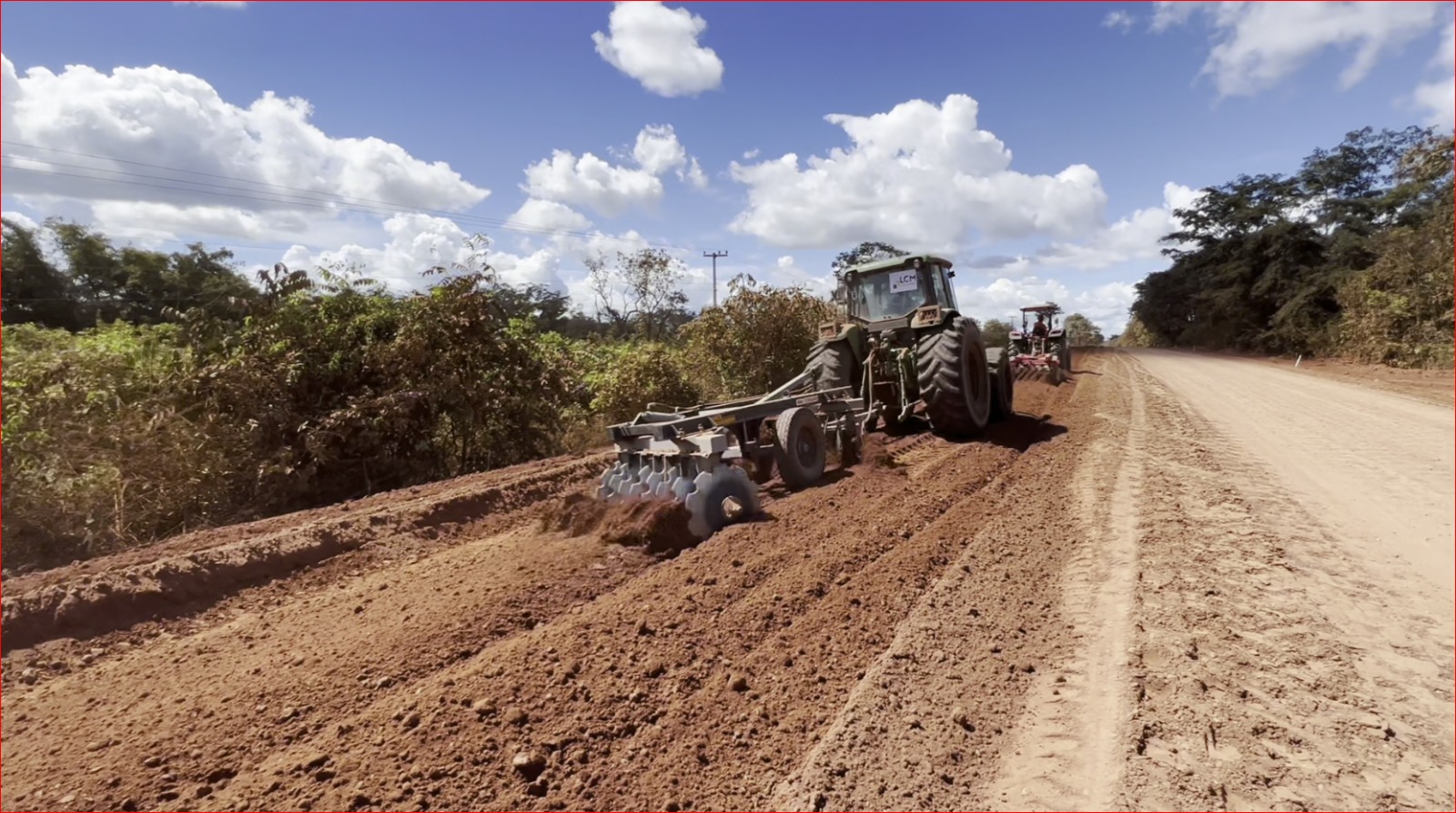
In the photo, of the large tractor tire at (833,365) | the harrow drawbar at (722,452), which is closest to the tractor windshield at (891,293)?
the large tractor tire at (833,365)

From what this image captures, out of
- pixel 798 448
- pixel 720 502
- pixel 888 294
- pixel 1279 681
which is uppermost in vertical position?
pixel 888 294

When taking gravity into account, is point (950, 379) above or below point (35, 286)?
below

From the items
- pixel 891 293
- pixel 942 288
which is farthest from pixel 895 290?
pixel 942 288

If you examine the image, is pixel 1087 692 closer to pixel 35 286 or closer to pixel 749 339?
pixel 749 339

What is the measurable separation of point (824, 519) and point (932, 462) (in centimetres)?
231

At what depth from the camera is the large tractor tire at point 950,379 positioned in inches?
290

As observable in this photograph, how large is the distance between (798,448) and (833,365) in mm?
2278

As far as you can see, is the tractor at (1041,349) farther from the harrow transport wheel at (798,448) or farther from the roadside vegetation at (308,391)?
the harrow transport wheel at (798,448)

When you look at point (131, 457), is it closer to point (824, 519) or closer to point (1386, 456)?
point (824, 519)

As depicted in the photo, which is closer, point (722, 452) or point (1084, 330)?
point (722, 452)

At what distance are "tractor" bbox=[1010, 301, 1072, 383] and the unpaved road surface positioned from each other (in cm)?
1028

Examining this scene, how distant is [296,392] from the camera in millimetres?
7059

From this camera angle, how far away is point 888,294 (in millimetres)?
8555

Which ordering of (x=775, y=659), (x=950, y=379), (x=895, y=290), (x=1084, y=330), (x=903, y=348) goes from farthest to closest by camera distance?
(x=1084, y=330) < (x=895, y=290) < (x=903, y=348) < (x=950, y=379) < (x=775, y=659)
